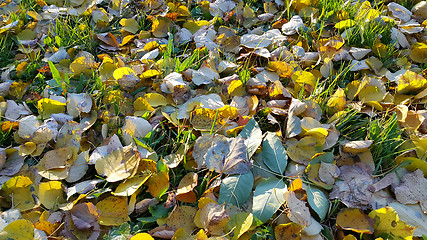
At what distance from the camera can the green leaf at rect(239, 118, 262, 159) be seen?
120 cm

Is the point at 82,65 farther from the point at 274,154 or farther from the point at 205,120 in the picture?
the point at 274,154

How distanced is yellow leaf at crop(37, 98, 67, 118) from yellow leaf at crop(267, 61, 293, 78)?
0.96 metres

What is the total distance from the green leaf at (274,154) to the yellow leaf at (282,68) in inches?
17.3

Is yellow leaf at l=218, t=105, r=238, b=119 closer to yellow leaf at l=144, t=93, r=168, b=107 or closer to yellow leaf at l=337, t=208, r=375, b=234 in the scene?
yellow leaf at l=144, t=93, r=168, b=107

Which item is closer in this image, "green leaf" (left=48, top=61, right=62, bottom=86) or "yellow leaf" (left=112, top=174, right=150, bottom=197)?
"yellow leaf" (left=112, top=174, right=150, bottom=197)

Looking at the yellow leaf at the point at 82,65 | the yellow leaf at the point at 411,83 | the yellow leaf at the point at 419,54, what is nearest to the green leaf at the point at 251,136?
the yellow leaf at the point at 411,83

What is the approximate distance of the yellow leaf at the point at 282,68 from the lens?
159 cm

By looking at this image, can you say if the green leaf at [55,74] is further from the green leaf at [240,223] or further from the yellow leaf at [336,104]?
the yellow leaf at [336,104]

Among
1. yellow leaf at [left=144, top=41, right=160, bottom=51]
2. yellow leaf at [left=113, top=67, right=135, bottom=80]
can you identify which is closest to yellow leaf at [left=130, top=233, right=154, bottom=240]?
yellow leaf at [left=113, top=67, right=135, bottom=80]

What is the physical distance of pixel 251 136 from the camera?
4.07ft

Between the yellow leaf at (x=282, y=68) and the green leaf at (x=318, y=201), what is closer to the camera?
the green leaf at (x=318, y=201)

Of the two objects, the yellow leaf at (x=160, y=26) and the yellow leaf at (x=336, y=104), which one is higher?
the yellow leaf at (x=160, y=26)

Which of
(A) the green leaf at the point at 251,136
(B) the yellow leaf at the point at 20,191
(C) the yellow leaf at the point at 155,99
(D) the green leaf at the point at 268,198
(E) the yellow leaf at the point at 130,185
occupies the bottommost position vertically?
(B) the yellow leaf at the point at 20,191

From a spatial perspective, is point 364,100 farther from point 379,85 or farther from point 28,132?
point 28,132
